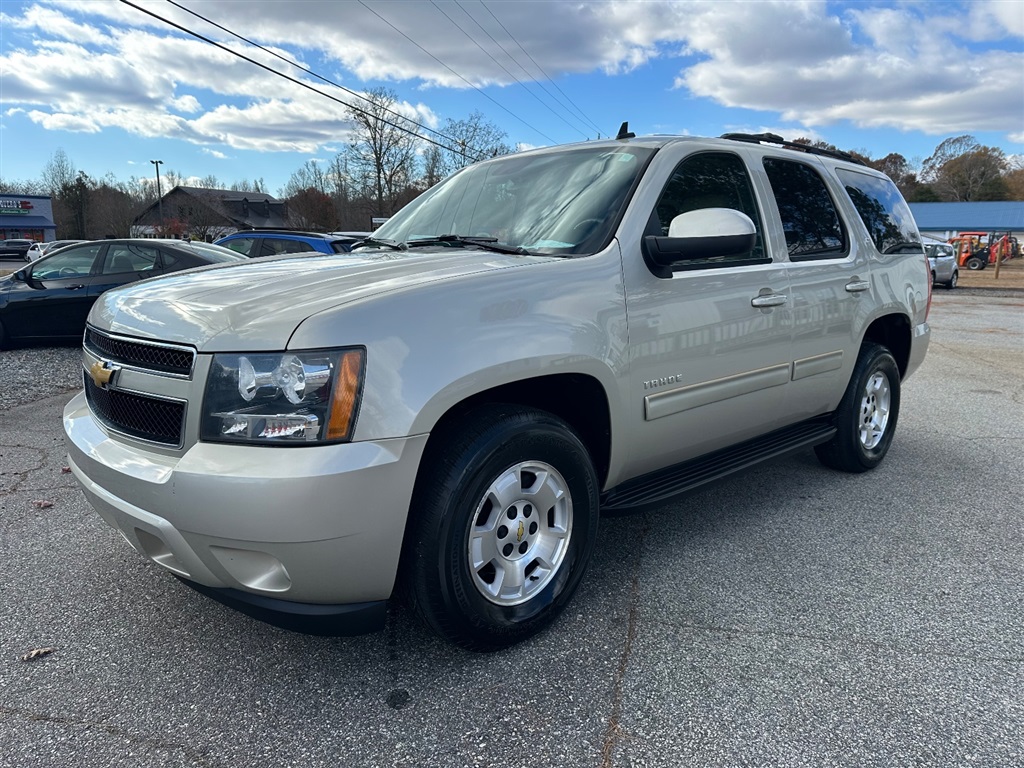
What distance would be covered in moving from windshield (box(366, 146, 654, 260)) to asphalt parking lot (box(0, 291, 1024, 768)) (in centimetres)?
156

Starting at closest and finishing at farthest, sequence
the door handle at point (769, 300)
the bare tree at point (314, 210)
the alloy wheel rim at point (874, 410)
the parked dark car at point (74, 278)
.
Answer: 1. the door handle at point (769, 300)
2. the alloy wheel rim at point (874, 410)
3. the parked dark car at point (74, 278)
4. the bare tree at point (314, 210)

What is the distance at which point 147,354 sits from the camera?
2.40 metres

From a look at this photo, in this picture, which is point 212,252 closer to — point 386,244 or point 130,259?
point 130,259

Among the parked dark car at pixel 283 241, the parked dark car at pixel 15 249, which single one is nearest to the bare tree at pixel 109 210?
the parked dark car at pixel 15 249

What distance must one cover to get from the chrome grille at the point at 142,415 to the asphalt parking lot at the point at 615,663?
2.84 ft

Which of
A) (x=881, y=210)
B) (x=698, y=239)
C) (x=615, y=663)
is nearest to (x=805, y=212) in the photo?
(x=881, y=210)

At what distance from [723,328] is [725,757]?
181 cm

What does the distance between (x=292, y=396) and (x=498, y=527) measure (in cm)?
89

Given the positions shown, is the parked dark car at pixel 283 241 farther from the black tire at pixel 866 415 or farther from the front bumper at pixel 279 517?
the front bumper at pixel 279 517

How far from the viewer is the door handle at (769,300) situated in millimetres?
3443

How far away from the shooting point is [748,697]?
2387 millimetres

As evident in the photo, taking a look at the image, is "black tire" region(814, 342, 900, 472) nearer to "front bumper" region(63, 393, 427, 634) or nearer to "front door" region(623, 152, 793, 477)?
"front door" region(623, 152, 793, 477)

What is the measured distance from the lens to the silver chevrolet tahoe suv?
2.14 m

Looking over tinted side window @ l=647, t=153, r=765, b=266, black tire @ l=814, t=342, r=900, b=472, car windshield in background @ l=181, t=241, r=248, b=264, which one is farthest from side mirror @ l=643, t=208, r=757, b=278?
car windshield in background @ l=181, t=241, r=248, b=264
